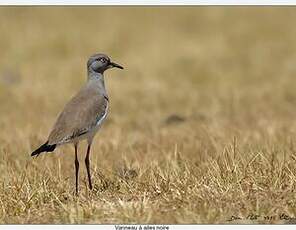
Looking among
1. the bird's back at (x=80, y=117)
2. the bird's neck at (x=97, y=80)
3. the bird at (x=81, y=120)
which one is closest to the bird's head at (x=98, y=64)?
the bird's neck at (x=97, y=80)

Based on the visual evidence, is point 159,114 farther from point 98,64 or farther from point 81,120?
point 81,120

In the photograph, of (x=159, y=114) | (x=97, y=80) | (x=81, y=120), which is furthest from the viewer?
(x=159, y=114)

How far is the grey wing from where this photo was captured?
6.71 m

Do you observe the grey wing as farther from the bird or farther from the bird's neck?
the bird's neck

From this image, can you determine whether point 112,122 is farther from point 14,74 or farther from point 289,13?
point 289,13

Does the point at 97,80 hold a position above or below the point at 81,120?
above

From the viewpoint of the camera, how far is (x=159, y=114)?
12.6 m

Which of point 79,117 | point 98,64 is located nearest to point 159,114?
point 98,64

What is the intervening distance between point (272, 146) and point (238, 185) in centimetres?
179

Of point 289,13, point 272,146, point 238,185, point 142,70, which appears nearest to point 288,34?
point 289,13

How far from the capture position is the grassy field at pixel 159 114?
614cm

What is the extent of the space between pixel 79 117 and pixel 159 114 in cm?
579

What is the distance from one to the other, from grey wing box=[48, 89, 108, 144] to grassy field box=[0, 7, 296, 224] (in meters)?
0.46
